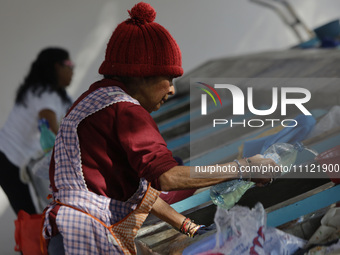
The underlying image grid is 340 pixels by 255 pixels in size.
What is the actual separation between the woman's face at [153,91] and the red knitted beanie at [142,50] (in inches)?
1.5

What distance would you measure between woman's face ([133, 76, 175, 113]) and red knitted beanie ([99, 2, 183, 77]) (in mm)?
38

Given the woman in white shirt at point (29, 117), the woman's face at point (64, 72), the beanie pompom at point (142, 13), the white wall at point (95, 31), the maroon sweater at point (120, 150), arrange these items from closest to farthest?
the maroon sweater at point (120, 150), the beanie pompom at point (142, 13), the woman in white shirt at point (29, 117), the woman's face at point (64, 72), the white wall at point (95, 31)

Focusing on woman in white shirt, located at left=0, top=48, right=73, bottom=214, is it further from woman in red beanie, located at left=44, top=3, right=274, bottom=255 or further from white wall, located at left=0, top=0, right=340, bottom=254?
woman in red beanie, located at left=44, top=3, right=274, bottom=255

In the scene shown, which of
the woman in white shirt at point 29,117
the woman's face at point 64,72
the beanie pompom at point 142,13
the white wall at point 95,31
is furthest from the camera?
the white wall at point 95,31

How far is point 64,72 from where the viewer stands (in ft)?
10.9

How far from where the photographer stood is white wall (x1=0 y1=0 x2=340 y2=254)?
5109mm

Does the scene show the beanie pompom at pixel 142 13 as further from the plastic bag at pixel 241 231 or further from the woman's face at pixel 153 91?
the plastic bag at pixel 241 231

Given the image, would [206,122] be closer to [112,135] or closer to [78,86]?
[112,135]

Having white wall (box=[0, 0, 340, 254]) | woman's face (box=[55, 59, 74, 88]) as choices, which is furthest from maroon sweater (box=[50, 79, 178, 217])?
white wall (box=[0, 0, 340, 254])

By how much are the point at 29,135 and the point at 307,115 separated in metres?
1.89

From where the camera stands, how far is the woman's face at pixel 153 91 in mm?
1609

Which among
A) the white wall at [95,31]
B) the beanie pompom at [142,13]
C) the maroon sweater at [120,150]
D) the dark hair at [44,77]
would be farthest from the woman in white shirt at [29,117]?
the beanie pompom at [142,13]

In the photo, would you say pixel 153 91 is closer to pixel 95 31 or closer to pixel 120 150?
pixel 120 150

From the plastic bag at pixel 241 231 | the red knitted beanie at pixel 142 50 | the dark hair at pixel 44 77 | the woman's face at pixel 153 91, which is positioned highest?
the red knitted beanie at pixel 142 50
